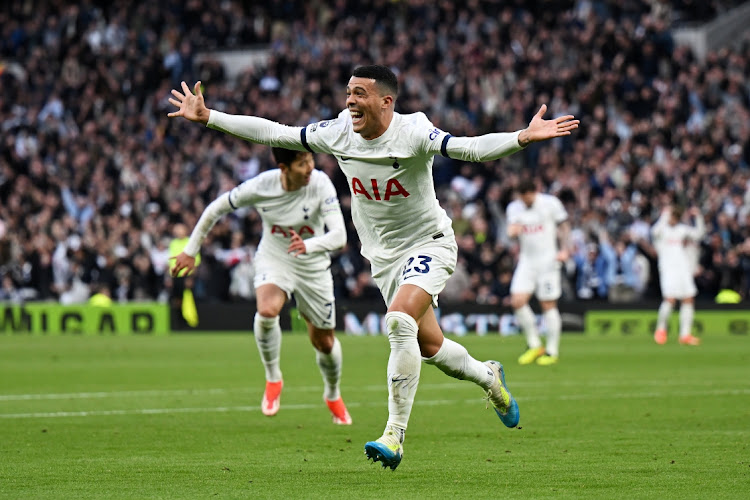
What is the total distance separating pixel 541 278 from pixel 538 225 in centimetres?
81

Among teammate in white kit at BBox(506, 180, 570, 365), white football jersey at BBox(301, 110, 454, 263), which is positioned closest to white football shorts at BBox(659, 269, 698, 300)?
teammate in white kit at BBox(506, 180, 570, 365)

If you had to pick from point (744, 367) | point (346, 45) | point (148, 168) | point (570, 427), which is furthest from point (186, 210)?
point (570, 427)

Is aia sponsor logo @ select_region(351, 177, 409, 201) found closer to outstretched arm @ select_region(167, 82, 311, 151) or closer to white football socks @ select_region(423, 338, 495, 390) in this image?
outstretched arm @ select_region(167, 82, 311, 151)

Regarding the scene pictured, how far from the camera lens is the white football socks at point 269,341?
1161cm

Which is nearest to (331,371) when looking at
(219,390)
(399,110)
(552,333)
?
(219,390)

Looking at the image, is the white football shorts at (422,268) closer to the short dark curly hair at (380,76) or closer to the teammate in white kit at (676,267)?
the short dark curly hair at (380,76)

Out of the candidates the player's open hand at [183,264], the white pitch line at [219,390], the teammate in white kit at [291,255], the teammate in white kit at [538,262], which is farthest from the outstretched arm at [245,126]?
the teammate in white kit at [538,262]

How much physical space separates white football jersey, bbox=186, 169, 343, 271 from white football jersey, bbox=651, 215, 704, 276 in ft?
41.6

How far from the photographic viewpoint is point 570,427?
415 inches

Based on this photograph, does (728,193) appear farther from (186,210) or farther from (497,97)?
(186,210)

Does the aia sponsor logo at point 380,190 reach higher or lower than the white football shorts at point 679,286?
higher

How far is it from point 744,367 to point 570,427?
7353mm

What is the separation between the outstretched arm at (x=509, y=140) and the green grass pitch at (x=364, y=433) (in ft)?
6.65

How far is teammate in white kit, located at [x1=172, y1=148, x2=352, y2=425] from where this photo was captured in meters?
11.3
